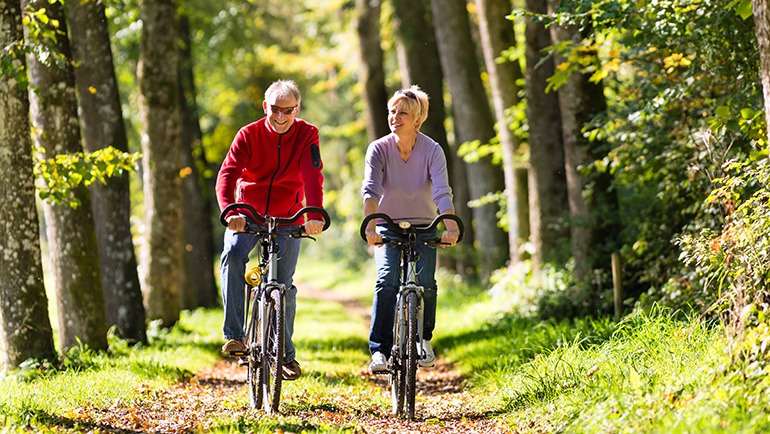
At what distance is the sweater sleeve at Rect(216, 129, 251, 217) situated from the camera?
4668 mm

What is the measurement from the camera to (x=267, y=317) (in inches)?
180

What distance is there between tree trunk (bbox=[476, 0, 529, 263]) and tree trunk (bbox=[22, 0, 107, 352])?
7.09 m

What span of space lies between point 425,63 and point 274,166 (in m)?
10.7

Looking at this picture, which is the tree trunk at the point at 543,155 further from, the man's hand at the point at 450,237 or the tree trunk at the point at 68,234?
the tree trunk at the point at 68,234

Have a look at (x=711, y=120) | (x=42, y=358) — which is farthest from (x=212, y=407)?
(x=711, y=120)

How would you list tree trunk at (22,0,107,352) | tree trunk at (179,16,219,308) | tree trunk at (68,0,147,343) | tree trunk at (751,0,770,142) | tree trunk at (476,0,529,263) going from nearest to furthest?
tree trunk at (751,0,770,142) → tree trunk at (22,0,107,352) → tree trunk at (68,0,147,343) → tree trunk at (476,0,529,263) → tree trunk at (179,16,219,308)

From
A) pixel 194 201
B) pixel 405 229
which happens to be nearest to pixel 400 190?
pixel 405 229

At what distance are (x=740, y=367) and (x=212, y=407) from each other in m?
3.47

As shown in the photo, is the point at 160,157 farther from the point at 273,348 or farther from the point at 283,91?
the point at 273,348

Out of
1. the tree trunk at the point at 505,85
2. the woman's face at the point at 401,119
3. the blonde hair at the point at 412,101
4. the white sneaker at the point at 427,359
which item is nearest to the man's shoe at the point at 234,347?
the white sneaker at the point at 427,359

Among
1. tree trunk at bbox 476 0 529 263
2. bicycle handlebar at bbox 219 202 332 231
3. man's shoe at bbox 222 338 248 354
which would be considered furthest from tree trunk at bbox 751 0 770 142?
tree trunk at bbox 476 0 529 263

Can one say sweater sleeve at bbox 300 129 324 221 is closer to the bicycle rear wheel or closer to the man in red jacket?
the man in red jacket

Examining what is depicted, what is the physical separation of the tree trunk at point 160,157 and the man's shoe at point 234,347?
209 inches

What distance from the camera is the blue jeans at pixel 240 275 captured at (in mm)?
4816
